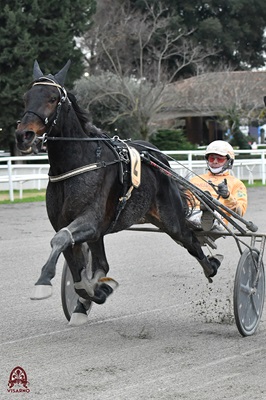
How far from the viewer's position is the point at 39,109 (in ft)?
16.3

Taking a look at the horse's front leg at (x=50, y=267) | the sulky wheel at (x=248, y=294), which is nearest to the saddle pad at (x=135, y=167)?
the horse's front leg at (x=50, y=267)

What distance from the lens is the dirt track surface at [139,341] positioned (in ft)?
13.9

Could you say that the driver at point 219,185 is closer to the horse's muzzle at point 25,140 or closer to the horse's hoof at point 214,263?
the horse's hoof at point 214,263

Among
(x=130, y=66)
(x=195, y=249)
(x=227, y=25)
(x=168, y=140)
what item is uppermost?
(x=227, y=25)

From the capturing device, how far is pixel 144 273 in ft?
27.5

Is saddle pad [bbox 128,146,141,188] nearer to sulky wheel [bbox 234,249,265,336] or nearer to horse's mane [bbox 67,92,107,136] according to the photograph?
horse's mane [bbox 67,92,107,136]

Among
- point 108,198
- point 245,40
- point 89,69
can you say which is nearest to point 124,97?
point 89,69

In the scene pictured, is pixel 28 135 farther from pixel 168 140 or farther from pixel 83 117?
pixel 168 140

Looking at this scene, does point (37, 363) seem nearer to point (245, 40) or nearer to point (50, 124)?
point (50, 124)

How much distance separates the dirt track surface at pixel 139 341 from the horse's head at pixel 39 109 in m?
1.27

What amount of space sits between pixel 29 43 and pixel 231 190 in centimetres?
2011

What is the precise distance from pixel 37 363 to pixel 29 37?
882 inches

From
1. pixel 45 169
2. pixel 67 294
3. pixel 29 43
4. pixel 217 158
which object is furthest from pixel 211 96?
pixel 67 294

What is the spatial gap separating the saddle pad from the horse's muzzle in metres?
0.93
